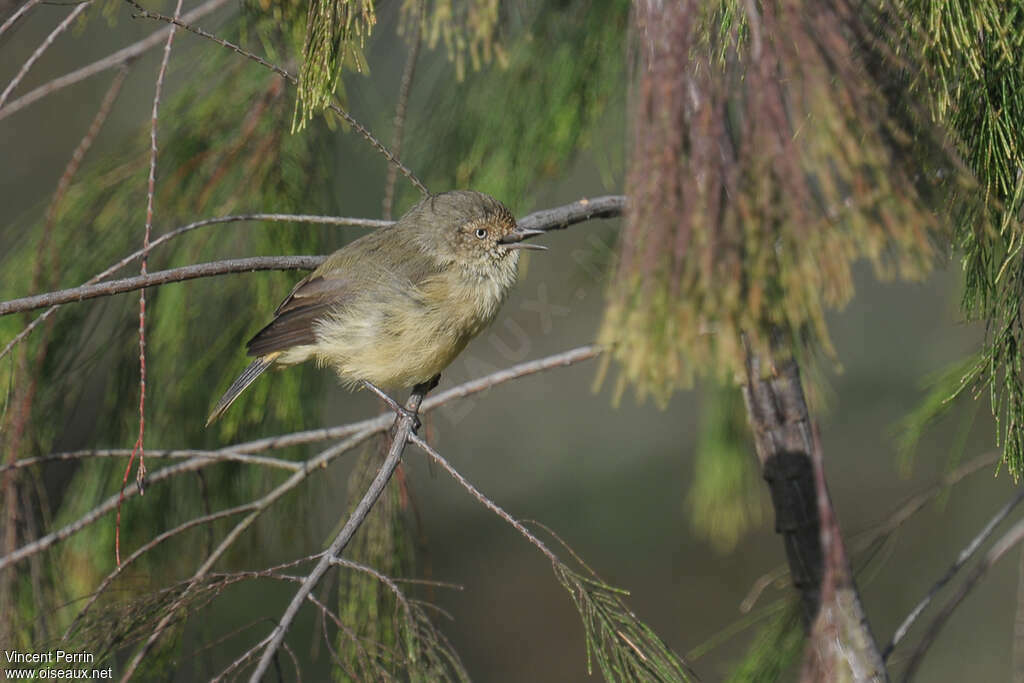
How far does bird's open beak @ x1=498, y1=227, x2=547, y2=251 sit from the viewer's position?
2.08 meters

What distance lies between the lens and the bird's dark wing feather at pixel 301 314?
2170 millimetres

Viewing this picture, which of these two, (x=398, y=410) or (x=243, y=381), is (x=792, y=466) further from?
(x=243, y=381)

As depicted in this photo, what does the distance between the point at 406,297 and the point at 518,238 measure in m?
0.31

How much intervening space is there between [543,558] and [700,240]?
537 cm

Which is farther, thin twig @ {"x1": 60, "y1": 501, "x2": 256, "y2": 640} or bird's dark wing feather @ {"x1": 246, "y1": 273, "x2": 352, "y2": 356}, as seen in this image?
bird's dark wing feather @ {"x1": 246, "y1": 273, "x2": 352, "y2": 356}

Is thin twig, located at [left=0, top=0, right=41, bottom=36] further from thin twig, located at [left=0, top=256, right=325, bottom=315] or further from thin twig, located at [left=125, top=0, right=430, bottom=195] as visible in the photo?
thin twig, located at [left=0, top=256, right=325, bottom=315]

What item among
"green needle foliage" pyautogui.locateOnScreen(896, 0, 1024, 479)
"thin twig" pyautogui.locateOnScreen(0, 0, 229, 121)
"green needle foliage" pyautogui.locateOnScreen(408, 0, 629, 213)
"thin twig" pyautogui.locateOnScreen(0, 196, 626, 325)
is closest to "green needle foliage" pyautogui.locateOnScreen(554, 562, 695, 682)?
"green needle foliage" pyautogui.locateOnScreen(896, 0, 1024, 479)

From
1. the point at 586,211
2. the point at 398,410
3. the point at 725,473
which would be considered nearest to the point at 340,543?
the point at 398,410

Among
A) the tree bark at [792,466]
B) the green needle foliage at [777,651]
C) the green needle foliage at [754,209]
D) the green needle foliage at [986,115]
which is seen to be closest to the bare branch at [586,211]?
the tree bark at [792,466]

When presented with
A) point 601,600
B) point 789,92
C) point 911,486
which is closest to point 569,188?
point 911,486

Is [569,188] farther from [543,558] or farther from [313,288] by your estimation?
[313,288]

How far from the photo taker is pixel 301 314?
2.29 m

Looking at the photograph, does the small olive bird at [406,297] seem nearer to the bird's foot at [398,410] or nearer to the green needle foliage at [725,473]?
the bird's foot at [398,410]

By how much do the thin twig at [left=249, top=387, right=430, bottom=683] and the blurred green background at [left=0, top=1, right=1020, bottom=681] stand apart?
0.54 metres
